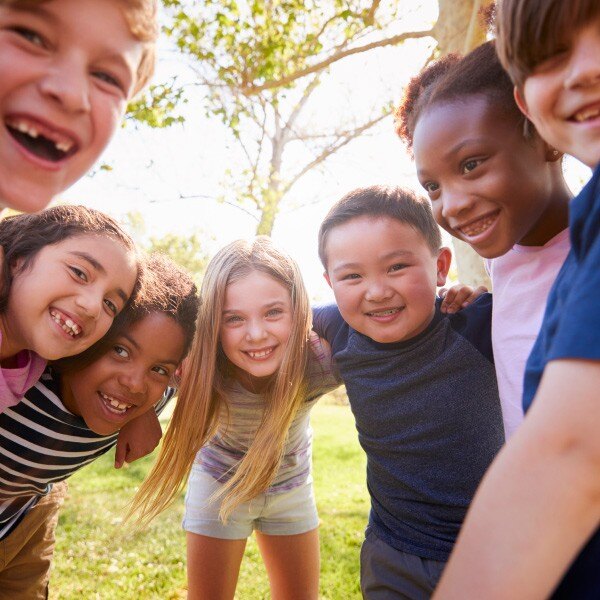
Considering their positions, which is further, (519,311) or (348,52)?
(348,52)

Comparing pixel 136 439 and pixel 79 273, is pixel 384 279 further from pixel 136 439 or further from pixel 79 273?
pixel 136 439

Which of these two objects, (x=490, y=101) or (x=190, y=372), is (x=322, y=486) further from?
(x=490, y=101)

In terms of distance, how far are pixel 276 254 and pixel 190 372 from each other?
2.60 feet

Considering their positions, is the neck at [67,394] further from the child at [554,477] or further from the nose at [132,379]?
the child at [554,477]

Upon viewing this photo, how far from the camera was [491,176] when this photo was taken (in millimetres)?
1717

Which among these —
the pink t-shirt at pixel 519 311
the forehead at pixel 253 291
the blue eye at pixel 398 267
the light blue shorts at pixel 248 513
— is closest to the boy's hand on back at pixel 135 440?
the light blue shorts at pixel 248 513

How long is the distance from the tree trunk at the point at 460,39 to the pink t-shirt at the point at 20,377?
3053mm

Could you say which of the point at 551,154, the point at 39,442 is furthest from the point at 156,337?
the point at 551,154

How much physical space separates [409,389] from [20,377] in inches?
62.0

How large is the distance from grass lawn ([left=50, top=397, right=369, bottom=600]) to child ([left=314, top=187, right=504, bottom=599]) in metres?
1.66

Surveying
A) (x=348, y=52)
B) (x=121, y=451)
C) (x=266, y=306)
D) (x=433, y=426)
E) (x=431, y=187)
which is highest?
(x=348, y=52)

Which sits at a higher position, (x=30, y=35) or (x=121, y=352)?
(x=30, y=35)

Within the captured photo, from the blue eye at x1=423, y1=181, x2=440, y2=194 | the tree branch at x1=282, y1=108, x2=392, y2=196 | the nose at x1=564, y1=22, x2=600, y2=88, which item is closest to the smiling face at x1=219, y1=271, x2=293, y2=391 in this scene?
the blue eye at x1=423, y1=181, x2=440, y2=194

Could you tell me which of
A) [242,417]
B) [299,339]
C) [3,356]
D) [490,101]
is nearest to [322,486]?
[242,417]
